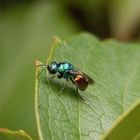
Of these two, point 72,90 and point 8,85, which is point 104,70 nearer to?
point 72,90

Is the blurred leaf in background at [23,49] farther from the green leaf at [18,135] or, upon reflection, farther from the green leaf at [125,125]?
→ the green leaf at [125,125]

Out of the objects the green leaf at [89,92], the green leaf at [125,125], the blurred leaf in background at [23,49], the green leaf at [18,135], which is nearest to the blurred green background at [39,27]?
the blurred leaf in background at [23,49]

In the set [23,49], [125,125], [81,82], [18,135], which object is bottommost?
[18,135]

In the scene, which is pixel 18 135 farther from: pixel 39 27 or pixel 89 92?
pixel 39 27

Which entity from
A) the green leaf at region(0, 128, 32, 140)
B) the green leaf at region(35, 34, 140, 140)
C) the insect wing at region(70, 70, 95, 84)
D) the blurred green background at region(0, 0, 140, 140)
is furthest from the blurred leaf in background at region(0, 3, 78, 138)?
the green leaf at region(0, 128, 32, 140)

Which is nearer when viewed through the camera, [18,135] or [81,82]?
[18,135]

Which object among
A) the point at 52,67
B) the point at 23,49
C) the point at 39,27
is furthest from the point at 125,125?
the point at 39,27

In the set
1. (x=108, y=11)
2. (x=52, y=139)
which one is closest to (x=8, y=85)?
(x=108, y=11)
